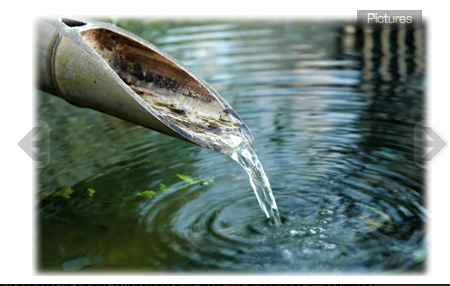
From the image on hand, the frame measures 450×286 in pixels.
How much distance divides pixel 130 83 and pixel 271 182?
4.21 ft

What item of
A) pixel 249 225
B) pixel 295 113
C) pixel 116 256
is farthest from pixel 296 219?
pixel 295 113

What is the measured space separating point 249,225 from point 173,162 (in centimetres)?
115

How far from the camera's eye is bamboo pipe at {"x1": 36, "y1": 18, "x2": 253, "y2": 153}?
260cm

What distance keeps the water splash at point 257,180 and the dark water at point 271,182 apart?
0.22 ft

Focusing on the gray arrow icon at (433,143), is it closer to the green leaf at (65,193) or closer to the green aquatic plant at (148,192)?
the green aquatic plant at (148,192)

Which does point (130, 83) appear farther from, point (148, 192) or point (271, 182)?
point (271, 182)

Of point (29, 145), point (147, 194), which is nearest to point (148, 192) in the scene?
point (147, 194)

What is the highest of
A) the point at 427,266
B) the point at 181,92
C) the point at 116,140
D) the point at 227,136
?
the point at 181,92

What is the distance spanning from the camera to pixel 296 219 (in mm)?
2920

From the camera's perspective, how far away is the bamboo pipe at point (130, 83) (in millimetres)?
2598

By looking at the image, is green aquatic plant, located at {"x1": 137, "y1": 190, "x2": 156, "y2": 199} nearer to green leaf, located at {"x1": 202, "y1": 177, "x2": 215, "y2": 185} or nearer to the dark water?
the dark water

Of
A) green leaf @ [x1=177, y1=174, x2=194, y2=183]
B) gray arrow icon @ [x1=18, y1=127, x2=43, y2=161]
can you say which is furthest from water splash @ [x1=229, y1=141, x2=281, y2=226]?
gray arrow icon @ [x1=18, y1=127, x2=43, y2=161]

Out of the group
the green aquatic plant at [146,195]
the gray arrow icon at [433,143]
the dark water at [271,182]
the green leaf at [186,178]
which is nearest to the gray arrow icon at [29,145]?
the dark water at [271,182]

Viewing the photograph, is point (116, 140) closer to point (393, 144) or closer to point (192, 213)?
point (192, 213)
